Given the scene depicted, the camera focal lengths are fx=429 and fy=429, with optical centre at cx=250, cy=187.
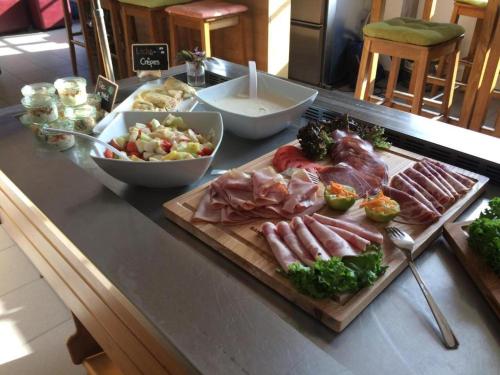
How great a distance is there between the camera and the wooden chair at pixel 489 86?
235 cm

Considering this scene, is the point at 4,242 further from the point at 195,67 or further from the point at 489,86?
the point at 489,86

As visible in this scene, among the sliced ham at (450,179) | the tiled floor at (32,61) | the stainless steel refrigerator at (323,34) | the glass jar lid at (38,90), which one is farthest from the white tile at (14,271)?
the stainless steel refrigerator at (323,34)

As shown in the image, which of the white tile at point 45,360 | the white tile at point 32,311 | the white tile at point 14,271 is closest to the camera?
the white tile at point 45,360

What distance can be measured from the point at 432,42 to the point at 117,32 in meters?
2.69

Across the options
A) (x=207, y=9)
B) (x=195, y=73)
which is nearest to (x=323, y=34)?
(x=207, y=9)

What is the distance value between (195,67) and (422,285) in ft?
3.94

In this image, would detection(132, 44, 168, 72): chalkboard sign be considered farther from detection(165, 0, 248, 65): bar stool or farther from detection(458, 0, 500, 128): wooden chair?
detection(458, 0, 500, 128): wooden chair

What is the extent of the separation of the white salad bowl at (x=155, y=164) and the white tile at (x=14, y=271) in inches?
46.8

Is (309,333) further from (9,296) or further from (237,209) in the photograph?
(9,296)

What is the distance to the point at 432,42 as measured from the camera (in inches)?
87.0

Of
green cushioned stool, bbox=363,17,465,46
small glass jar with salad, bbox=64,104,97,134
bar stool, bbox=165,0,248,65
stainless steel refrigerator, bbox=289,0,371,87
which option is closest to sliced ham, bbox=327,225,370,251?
small glass jar with salad, bbox=64,104,97,134

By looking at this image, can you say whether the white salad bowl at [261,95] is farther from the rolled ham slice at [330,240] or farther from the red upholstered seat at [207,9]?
the red upholstered seat at [207,9]

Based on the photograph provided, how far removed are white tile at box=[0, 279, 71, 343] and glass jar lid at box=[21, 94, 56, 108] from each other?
975 millimetres

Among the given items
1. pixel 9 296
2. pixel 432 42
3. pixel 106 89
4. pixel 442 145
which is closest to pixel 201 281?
pixel 442 145
